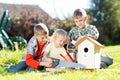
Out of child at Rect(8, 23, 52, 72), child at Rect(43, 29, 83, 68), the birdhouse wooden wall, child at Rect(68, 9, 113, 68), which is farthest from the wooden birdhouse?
child at Rect(8, 23, 52, 72)

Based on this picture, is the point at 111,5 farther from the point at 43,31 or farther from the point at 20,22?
the point at 43,31

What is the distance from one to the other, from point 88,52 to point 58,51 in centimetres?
62

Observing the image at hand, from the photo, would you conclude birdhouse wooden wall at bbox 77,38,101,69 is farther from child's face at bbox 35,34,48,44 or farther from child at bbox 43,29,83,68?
child's face at bbox 35,34,48,44

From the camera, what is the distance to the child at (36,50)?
711 cm

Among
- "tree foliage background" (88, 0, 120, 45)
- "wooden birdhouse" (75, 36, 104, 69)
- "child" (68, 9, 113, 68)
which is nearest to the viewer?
"wooden birdhouse" (75, 36, 104, 69)

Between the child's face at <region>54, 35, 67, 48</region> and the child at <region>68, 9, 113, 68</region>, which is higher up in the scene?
the child at <region>68, 9, 113, 68</region>

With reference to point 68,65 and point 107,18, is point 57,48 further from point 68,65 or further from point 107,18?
point 107,18

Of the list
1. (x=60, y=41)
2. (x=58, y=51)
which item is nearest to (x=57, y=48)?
(x=58, y=51)

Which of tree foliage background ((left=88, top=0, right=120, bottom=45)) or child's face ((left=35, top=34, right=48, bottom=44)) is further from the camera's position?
tree foliage background ((left=88, top=0, right=120, bottom=45))

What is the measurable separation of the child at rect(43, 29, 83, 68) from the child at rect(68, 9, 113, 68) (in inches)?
15.3

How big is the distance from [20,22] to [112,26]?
11231 millimetres

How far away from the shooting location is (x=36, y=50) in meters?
7.43

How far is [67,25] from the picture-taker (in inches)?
1151

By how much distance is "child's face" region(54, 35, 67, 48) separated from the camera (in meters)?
7.03
